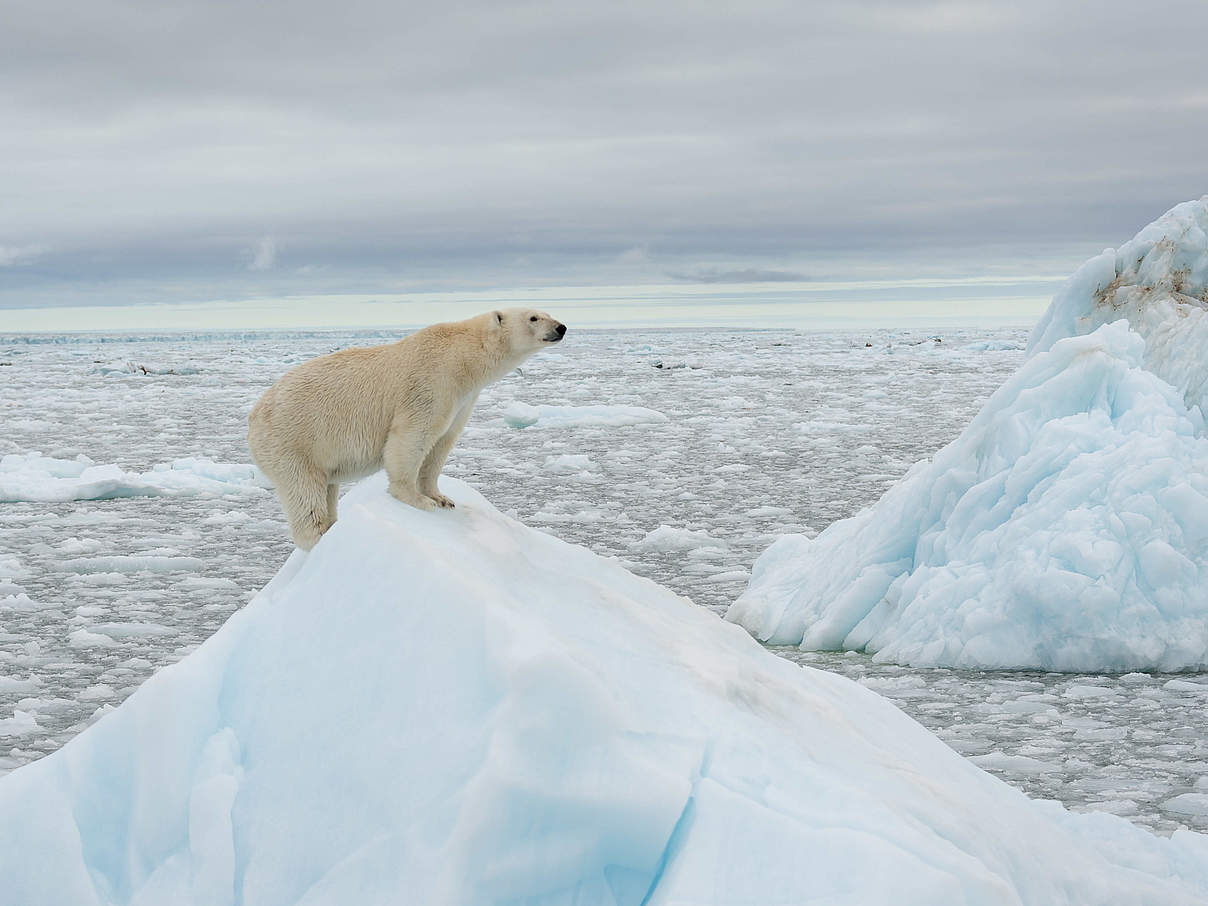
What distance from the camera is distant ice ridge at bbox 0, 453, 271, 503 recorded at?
32.9 feet

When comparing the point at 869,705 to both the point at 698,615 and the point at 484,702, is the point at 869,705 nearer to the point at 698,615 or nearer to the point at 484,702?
the point at 698,615

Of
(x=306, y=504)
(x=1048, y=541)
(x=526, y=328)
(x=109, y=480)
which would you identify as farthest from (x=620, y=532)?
(x=109, y=480)

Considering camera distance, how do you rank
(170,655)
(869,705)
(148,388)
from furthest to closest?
(148,388)
(170,655)
(869,705)

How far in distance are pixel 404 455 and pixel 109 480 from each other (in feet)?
25.0

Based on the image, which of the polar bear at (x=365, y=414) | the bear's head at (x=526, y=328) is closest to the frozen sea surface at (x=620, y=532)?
the polar bear at (x=365, y=414)

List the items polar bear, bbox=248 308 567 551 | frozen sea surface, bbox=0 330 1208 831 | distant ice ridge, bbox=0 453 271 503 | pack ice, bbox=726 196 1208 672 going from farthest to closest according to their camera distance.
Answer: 1. distant ice ridge, bbox=0 453 271 503
2. pack ice, bbox=726 196 1208 672
3. frozen sea surface, bbox=0 330 1208 831
4. polar bear, bbox=248 308 567 551

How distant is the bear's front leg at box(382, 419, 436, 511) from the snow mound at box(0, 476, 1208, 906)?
24.2 inches

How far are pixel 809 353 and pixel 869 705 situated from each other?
36859mm

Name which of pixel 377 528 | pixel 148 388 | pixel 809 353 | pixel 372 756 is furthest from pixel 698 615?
pixel 809 353

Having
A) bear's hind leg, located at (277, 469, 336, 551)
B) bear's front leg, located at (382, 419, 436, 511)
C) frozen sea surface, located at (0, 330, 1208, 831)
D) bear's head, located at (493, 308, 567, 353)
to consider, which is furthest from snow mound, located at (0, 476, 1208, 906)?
frozen sea surface, located at (0, 330, 1208, 831)

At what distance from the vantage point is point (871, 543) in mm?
6031

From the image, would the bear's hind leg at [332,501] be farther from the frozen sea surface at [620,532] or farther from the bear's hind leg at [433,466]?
the frozen sea surface at [620,532]

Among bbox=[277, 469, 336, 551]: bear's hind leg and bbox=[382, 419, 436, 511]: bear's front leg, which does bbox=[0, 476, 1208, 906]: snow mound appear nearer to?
bbox=[382, 419, 436, 511]: bear's front leg

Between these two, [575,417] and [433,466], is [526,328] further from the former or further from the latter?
[575,417]
